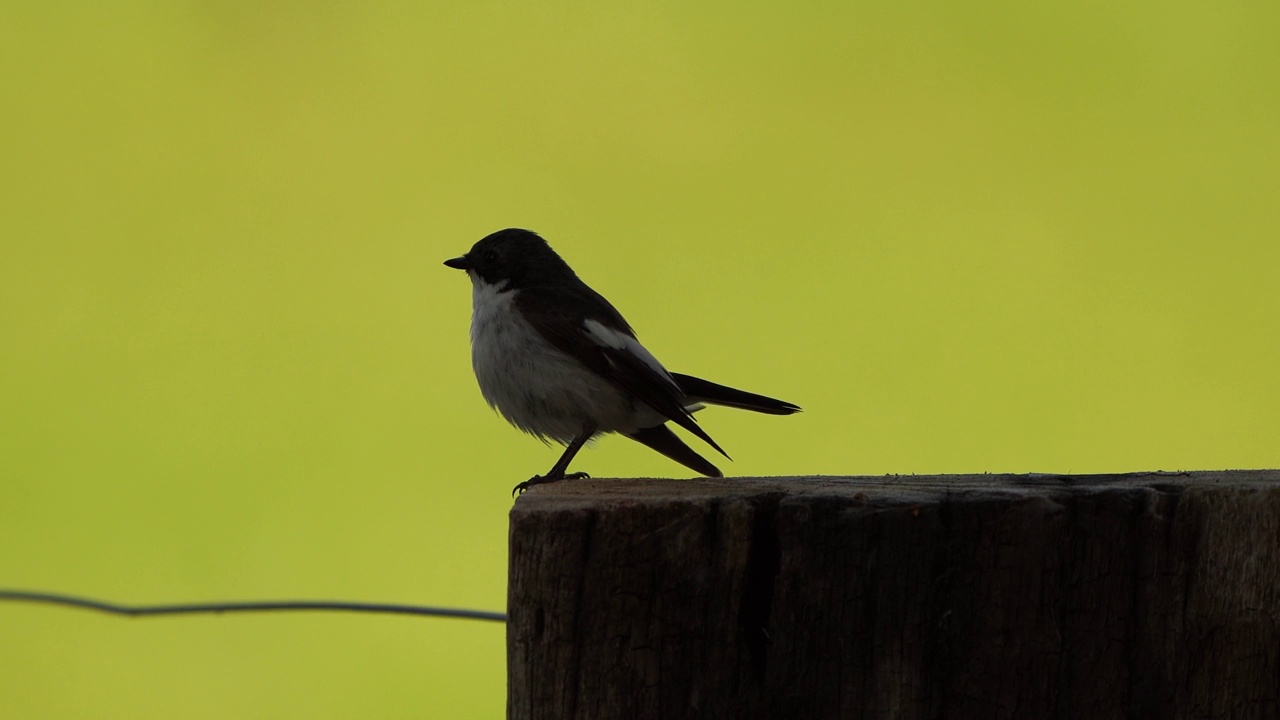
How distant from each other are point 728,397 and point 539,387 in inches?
26.7

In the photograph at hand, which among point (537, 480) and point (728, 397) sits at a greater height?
point (728, 397)

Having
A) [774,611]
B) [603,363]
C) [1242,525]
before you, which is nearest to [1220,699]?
[1242,525]

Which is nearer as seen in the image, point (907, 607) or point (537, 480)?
point (907, 607)

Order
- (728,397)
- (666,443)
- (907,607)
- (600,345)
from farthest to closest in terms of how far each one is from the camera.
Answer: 1. (666,443)
2. (728,397)
3. (600,345)
4. (907,607)

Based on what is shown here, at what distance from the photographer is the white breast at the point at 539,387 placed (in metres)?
4.21

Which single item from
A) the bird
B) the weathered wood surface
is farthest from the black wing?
the weathered wood surface

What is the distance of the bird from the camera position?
13.5 ft

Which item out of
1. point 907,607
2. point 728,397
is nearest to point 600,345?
point 728,397

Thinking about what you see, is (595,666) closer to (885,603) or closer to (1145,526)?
(885,603)

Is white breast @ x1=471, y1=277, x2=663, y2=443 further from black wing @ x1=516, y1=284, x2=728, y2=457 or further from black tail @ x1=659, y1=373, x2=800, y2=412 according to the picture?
black tail @ x1=659, y1=373, x2=800, y2=412

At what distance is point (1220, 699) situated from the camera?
1.74m

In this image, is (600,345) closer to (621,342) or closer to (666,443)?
(621,342)

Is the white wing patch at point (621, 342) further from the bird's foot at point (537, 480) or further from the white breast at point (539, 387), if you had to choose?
the bird's foot at point (537, 480)

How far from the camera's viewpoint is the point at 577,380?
13.8ft
